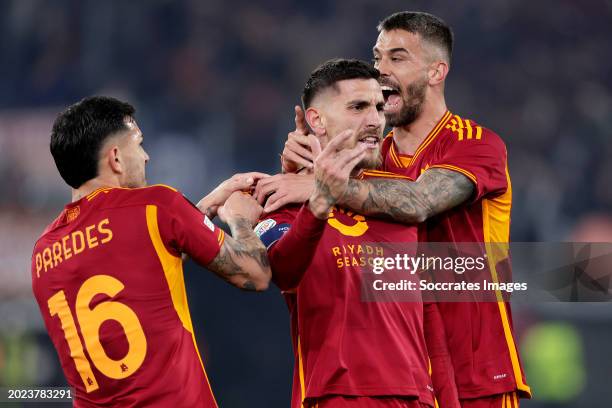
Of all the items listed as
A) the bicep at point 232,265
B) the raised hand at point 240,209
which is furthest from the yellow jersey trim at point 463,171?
the bicep at point 232,265

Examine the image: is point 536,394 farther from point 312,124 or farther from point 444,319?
point 312,124

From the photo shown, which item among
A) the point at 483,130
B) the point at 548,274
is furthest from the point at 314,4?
the point at 483,130

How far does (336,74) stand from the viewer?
395cm

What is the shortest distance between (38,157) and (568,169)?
533 cm

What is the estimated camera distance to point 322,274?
350cm

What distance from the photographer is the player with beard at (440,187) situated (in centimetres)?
371

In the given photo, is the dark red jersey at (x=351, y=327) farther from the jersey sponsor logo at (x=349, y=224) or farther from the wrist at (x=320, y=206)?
the wrist at (x=320, y=206)

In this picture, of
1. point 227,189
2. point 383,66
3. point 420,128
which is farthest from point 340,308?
point 383,66

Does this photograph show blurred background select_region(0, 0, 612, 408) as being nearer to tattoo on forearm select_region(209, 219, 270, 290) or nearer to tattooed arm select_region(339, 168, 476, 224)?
tattooed arm select_region(339, 168, 476, 224)

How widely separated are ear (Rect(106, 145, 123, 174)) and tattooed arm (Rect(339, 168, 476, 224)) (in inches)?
34.5

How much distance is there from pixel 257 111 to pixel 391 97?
4804 millimetres

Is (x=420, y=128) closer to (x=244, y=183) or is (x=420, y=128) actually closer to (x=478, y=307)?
(x=478, y=307)

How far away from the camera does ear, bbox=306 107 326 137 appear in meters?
3.95

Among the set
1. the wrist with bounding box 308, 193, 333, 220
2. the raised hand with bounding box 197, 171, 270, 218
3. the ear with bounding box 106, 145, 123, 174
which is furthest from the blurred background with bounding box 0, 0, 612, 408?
the wrist with bounding box 308, 193, 333, 220
